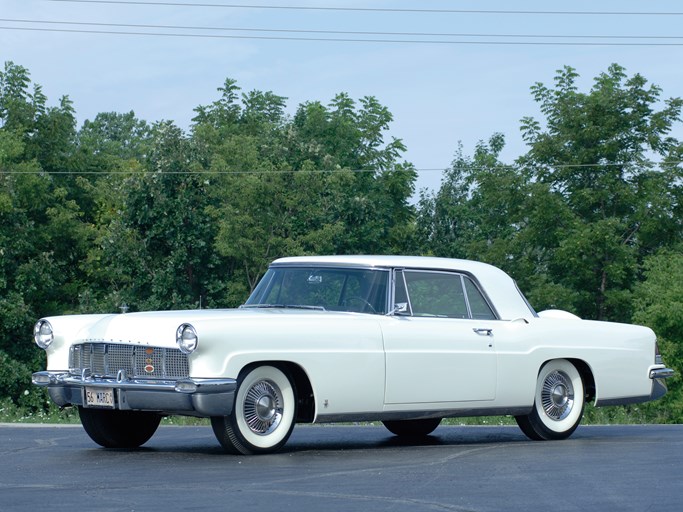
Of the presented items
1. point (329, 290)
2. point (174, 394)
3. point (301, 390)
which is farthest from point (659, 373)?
point (174, 394)

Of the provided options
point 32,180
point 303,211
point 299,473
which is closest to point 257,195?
point 303,211

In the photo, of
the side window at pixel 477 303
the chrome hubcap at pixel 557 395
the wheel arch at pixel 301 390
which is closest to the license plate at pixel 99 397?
the wheel arch at pixel 301 390

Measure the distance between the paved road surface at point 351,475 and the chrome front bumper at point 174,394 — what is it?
41 centimetres

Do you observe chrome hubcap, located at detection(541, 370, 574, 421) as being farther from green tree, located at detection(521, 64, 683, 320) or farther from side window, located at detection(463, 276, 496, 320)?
green tree, located at detection(521, 64, 683, 320)

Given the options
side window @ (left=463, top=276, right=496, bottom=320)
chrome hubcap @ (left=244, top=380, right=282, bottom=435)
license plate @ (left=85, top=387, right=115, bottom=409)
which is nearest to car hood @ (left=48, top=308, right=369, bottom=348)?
license plate @ (left=85, top=387, right=115, bottom=409)

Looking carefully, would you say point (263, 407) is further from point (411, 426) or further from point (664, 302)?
point (664, 302)

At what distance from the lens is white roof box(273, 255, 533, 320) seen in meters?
12.3

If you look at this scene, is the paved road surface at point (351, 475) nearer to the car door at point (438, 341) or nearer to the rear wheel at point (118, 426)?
the rear wheel at point (118, 426)

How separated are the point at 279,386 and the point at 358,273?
64.6 inches

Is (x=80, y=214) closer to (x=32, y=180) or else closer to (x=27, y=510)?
(x=32, y=180)

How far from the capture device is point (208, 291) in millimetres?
52469

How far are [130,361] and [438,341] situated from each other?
278 centimetres

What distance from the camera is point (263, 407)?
10.9m

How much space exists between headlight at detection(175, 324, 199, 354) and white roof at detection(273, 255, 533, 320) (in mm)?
2025
